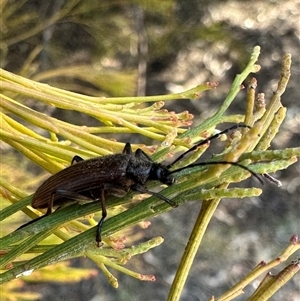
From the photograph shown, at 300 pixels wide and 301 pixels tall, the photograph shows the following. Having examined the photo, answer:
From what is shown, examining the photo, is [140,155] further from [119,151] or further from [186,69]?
[186,69]

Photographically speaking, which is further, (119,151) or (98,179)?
(119,151)

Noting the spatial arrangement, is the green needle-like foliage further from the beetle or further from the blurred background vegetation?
the blurred background vegetation

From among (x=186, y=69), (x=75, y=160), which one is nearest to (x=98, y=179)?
(x=75, y=160)

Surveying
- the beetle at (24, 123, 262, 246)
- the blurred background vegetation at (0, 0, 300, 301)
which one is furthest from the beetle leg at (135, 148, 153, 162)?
the blurred background vegetation at (0, 0, 300, 301)

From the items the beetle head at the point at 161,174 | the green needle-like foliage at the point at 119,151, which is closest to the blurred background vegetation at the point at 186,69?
the green needle-like foliage at the point at 119,151

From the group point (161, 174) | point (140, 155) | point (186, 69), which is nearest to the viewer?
point (161, 174)
